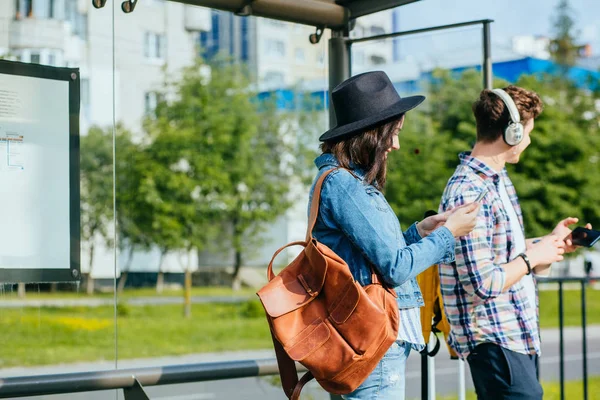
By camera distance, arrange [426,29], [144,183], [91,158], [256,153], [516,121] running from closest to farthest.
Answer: [516,121] → [426,29] → [91,158] → [144,183] → [256,153]

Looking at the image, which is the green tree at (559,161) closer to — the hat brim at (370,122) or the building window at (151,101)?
the building window at (151,101)

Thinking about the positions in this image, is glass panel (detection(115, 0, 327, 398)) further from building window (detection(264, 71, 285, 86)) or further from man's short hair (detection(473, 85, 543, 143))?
man's short hair (detection(473, 85, 543, 143))

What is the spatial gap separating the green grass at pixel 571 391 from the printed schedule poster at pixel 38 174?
20.1 feet

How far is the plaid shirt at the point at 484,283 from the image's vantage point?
2646 mm

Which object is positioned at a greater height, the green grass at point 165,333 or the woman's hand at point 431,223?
the woman's hand at point 431,223

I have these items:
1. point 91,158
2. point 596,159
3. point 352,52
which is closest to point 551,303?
point 596,159

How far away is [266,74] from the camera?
24.7 meters

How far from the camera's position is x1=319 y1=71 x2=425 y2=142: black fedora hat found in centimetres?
230

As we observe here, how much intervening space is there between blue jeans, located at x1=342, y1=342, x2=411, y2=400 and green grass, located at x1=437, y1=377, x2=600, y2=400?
6.06 meters

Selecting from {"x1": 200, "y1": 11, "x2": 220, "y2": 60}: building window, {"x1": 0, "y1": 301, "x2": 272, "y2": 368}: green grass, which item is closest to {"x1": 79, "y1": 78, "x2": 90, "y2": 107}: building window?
{"x1": 0, "y1": 301, "x2": 272, "y2": 368}: green grass

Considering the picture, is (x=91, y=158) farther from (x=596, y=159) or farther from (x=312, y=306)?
(x=596, y=159)

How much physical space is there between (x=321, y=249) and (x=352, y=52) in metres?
1.93

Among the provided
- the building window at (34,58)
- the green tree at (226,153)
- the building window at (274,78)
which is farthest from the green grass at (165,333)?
the building window at (34,58)

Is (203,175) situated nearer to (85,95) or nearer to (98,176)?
(98,176)
